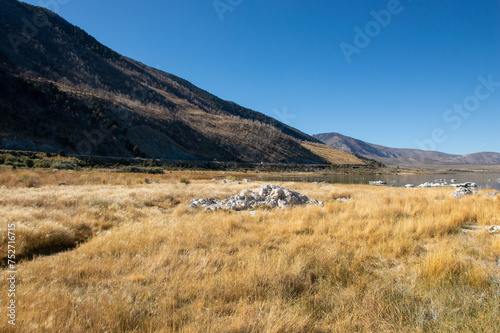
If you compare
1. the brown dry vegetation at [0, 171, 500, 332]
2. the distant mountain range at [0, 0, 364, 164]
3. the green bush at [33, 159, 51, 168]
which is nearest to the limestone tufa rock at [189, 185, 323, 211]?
the brown dry vegetation at [0, 171, 500, 332]

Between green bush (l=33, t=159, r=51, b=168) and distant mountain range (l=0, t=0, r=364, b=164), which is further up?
distant mountain range (l=0, t=0, r=364, b=164)

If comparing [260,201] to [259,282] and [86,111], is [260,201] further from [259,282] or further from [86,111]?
[86,111]

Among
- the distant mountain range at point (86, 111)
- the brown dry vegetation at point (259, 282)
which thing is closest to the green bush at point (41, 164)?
the distant mountain range at point (86, 111)

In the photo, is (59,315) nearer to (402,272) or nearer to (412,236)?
(402,272)

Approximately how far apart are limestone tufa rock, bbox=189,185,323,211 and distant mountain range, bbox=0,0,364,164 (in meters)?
47.3

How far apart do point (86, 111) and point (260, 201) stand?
64120 millimetres

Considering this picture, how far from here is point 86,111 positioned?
5925cm

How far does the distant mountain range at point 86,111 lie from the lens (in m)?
50.3

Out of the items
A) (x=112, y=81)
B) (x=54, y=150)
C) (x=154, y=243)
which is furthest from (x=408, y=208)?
(x=112, y=81)

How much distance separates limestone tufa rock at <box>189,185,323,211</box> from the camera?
12064 millimetres

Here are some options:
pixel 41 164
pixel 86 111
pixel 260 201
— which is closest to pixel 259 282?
pixel 260 201

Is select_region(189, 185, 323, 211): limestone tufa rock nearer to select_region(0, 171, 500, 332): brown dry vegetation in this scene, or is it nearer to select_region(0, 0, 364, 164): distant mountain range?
select_region(0, 171, 500, 332): brown dry vegetation

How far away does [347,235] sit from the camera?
209 inches

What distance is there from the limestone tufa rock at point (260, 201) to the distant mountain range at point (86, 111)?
47337 mm
